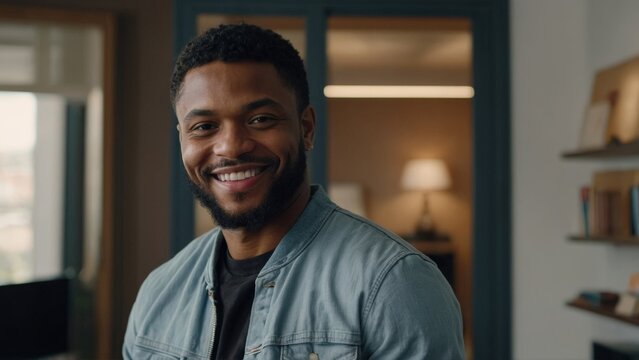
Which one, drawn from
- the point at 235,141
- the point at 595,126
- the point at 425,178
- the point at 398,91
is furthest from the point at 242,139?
the point at 425,178

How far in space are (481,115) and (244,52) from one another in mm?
2398

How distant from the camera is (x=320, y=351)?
1027 millimetres

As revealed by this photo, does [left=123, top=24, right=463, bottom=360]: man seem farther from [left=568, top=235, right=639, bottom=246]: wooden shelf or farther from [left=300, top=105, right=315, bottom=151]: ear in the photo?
[left=568, top=235, right=639, bottom=246]: wooden shelf

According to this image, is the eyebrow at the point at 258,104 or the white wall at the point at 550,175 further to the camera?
the white wall at the point at 550,175

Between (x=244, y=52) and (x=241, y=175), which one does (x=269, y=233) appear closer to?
(x=241, y=175)

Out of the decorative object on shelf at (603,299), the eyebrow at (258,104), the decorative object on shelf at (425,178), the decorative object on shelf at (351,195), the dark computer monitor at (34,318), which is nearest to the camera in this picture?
the eyebrow at (258,104)

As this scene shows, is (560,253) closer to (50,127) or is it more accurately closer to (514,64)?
(514,64)

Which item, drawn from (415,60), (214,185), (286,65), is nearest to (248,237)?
(214,185)

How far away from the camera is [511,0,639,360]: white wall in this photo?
A: 297 cm

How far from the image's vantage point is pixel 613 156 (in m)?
2.59

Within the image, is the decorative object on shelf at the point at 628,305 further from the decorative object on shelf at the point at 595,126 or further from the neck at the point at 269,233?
the neck at the point at 269,233

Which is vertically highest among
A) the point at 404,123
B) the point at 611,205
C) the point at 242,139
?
the point at 404,123

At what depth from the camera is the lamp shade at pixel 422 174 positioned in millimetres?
5516

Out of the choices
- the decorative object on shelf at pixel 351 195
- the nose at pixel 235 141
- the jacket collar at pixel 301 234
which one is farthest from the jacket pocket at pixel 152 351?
the decorative object on shelf at pixel 351 195
